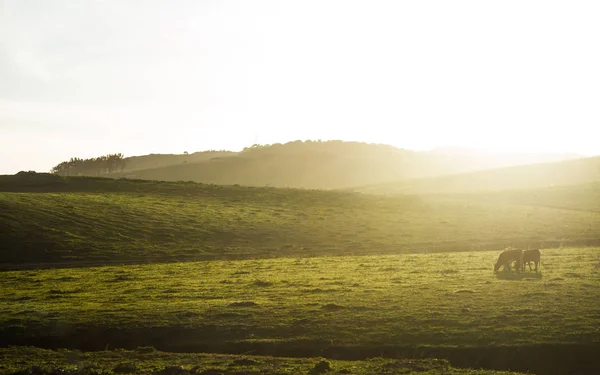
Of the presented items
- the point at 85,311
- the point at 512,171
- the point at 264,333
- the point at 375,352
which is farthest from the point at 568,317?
the point at 512,171

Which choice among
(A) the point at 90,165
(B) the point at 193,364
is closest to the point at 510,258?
(B) the point at 193,364

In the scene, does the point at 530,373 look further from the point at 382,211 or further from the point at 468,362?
the point at 382,211

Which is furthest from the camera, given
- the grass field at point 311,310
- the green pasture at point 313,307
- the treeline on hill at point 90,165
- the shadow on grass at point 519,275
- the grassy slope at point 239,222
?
the treeline on hill at point 90,165

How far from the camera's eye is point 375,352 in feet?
72.4

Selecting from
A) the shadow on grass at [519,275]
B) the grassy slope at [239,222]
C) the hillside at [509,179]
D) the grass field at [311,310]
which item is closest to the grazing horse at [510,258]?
the shadow on grass at [519,275]

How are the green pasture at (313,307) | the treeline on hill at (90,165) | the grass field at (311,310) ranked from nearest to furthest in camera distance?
the grass field at (311,310), the green pasture at (313,307), the treeline on hill at (90,165)

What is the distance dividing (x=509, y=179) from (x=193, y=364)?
420 feet

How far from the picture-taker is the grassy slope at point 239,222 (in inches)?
2126

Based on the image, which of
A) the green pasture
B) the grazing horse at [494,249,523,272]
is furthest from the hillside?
the green pasture

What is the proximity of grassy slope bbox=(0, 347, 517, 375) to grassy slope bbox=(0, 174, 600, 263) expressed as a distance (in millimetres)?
28717

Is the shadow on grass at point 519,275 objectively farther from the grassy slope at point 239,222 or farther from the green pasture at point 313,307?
the grassy slope at point 239,222

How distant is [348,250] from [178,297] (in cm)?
2712

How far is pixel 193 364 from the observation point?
67.2 feet

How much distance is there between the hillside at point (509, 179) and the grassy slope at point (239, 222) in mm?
35346
